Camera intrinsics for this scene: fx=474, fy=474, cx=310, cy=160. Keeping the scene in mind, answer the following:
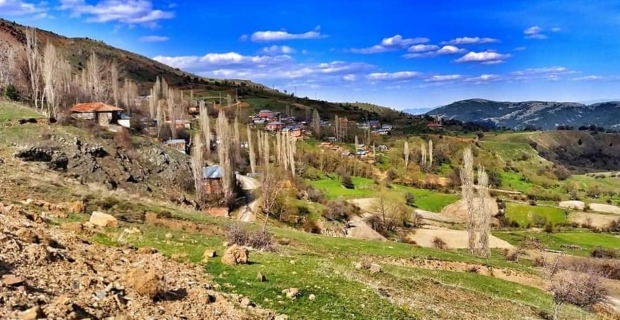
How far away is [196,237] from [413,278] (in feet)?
36.9

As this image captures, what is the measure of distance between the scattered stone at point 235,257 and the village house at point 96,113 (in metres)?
68.3

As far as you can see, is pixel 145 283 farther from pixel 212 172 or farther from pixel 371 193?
pixel 371 193

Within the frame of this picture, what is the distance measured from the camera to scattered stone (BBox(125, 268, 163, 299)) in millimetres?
12719

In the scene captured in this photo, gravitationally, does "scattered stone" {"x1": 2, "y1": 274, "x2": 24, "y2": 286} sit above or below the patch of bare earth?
above

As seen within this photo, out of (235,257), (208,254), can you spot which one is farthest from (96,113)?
(235,257)

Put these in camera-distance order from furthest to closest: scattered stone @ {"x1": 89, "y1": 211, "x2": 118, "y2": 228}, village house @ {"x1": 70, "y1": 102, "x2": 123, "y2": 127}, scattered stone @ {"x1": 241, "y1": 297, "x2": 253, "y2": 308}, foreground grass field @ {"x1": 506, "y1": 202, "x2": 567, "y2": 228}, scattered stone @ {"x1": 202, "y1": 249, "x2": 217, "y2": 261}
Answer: foreground grass field @ {"x1": 506, "y1": 202, "x2": 567, "y2": 228}
village house @ {"x1": 70, "y1": 102, "x2": 123, "y2": 127}
scattered stone @ {"x1": 89, "y1": 211, "x2": 118, "y2": 228}
scattered stone @ {"x1": 202, "y1": 249, "x2": 217, "y2": 261}
scattered stone @ {"x1": 241, "y1": 297, "x2": 253, "y2": 308}

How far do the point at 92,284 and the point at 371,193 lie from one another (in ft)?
301

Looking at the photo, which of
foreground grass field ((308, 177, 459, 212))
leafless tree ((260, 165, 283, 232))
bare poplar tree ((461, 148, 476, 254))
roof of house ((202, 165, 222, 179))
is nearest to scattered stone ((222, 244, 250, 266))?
leafless tree ((260, 165, 283, 232))

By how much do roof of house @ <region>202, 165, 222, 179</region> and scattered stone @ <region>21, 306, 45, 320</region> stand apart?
58050 mm

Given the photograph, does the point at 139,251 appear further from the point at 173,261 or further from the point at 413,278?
the point at 413,278

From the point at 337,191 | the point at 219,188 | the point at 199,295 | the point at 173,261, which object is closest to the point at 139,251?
the point at 173,261

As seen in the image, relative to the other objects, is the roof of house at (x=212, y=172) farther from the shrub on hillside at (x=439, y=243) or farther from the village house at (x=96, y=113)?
the shrub on hillside at (x=439, y=243)

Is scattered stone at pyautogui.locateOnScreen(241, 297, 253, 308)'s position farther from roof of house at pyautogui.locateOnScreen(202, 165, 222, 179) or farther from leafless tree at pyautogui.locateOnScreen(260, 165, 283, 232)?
roof of house at pyautogui.locateOnScreen(202, 165, 222, 179)

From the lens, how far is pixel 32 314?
9.26m
